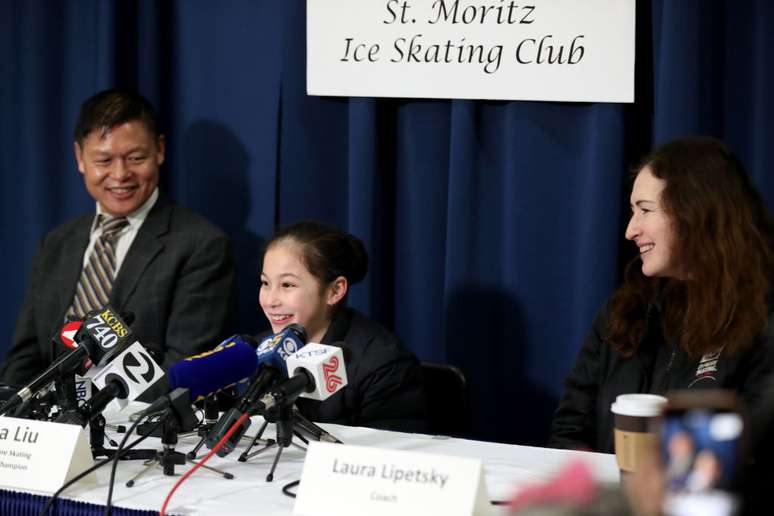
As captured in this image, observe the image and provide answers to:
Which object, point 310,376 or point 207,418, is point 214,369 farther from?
point 207,418

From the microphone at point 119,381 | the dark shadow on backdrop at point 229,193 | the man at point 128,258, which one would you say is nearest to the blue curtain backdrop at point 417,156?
the dark shadow on backdrop at point 229,193

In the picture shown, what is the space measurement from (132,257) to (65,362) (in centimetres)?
142

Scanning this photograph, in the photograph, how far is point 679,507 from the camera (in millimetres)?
756

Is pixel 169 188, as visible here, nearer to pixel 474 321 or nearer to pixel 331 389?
pixel 474 321

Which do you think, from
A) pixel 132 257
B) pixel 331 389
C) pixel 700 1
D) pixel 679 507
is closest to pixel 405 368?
pixel 331 389

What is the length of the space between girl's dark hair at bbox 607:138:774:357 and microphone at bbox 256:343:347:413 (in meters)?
0.84

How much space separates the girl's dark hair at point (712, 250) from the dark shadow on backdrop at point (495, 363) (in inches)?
35.8

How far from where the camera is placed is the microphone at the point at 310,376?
194 centimetres

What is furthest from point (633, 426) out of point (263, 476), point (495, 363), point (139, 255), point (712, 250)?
point (139, 255)

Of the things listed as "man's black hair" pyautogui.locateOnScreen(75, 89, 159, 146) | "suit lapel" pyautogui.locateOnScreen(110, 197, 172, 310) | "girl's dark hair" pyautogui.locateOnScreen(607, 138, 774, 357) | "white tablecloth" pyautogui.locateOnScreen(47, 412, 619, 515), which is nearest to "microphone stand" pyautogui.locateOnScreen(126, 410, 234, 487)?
"white tablecloth" pyautogui.locateOnScreen(47, 412, 619, 515)

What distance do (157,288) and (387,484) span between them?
1.87 metres

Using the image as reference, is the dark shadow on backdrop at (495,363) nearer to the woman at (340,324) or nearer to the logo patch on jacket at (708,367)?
the woman at (340,324)

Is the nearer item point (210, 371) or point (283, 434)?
point (210, 371)

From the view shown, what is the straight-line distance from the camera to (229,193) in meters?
3.85
